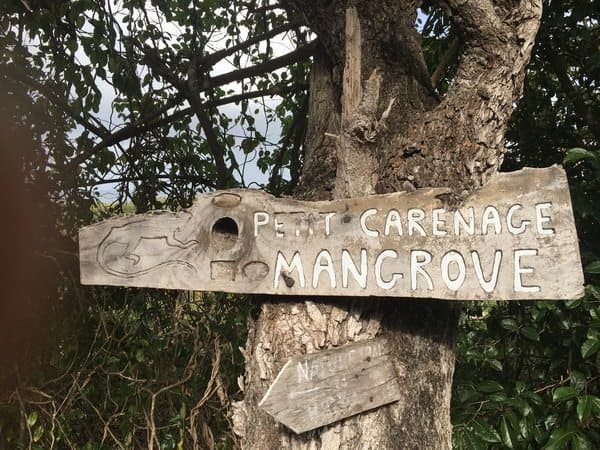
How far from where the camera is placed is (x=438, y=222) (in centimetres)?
132

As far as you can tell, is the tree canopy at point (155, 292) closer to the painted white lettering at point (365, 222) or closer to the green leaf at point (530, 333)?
the green leaf at point (530, 333)

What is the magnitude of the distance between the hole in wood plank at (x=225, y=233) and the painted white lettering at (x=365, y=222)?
336mm

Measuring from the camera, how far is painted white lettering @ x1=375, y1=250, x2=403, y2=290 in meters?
1.34

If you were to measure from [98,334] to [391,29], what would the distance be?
1769 millimetres

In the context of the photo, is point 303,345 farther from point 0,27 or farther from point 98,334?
point 0,27

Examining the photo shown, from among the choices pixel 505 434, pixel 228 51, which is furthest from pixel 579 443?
pixel 228 51

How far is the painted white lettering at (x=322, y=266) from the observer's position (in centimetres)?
140

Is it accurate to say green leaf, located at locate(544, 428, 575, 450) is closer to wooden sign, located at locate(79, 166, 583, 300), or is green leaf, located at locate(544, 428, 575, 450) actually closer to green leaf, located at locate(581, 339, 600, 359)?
green leaf, located at locate(581, 339, 600, 359)

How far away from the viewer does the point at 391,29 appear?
63.7 inches

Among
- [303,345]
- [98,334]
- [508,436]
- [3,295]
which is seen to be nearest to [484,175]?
[303,345]

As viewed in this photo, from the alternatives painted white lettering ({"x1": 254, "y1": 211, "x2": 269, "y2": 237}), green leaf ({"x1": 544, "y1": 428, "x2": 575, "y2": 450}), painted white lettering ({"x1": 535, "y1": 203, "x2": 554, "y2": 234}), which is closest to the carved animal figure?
painted white lettering ({"x1": 254, "y1": 211, "x2": 269, "y2": 237})

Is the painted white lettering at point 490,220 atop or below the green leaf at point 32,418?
atop

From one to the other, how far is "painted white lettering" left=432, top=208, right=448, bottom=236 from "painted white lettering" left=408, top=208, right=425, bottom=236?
26 millimetres

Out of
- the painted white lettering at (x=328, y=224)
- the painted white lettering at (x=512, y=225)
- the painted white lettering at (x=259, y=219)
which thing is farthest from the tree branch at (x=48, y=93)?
the painted white lettering at (x=512, y=225)
